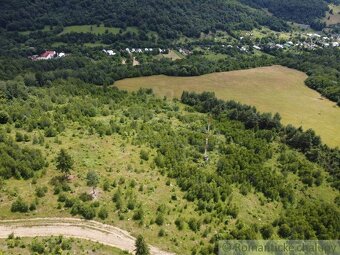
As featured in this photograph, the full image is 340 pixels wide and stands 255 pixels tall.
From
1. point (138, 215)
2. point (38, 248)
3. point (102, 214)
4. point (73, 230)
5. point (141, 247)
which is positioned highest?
point (141, 247)

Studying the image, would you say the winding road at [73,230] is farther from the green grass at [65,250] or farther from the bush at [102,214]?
the bush at [102,214]

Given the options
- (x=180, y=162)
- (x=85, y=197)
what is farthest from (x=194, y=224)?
(x=180, y=162)

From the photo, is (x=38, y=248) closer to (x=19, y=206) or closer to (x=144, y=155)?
(x=19, y=206)

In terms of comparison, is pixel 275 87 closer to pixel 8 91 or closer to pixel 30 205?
pixel 8 91

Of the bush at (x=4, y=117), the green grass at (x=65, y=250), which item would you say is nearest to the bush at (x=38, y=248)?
the green grass at (x=65, y=250)

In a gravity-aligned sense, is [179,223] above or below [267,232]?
above
